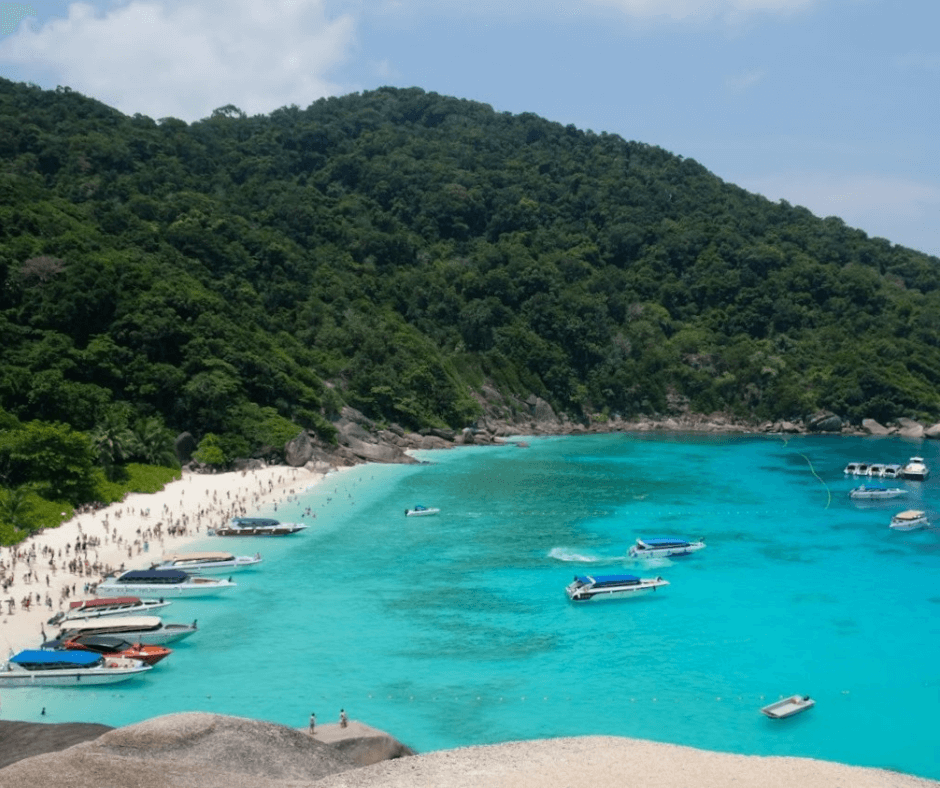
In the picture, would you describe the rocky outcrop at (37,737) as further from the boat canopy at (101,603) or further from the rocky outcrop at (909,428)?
the rocky outcrop at (909,428)

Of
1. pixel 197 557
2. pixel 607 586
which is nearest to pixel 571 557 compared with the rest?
pixel 607 586

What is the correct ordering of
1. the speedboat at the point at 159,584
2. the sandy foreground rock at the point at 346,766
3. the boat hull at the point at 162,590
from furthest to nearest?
1. the speedboat at the point at 159,584
2. the boat hull at the point at 162,590
3. the sandy foreground rock at the point at 346,766

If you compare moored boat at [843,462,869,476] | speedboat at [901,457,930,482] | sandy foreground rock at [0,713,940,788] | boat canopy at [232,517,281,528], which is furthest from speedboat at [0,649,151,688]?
speedboat at [901,457,930,482]

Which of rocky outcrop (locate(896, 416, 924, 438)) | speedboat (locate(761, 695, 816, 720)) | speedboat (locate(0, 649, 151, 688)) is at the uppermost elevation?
rocky outcrop (locate(896, 416, 924, 438))

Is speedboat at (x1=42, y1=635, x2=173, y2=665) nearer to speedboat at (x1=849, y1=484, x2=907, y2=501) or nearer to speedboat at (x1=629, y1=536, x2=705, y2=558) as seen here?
speedboat at (x1=629, y1=536, x2=705, y2=558)

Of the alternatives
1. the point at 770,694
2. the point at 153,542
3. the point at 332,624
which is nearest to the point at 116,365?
the point at 153,542

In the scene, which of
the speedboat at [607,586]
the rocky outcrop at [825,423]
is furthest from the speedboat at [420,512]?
the rocky outcrop at [825,423]
